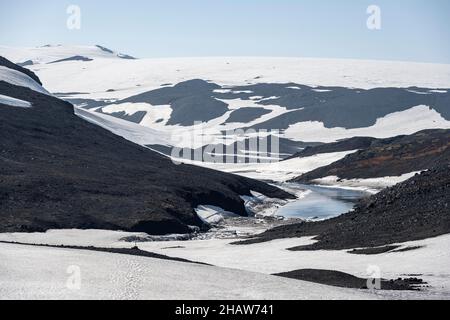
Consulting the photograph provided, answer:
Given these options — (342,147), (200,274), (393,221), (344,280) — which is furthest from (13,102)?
(342,147)

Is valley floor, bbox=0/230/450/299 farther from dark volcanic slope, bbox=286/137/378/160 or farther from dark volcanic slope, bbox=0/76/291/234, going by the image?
dark volcanic slope, bbox=286/137/378/160

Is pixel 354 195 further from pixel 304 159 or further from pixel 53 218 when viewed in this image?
pixel 304 159

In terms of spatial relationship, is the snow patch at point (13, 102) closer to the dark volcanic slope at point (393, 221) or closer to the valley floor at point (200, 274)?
the dark volcanic slope at point (393, 221)

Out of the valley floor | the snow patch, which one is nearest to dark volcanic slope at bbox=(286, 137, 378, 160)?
the snow patch

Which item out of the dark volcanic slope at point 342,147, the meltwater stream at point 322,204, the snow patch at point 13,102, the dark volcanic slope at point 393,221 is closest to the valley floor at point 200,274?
the dark volcanic slope at point 393,221
